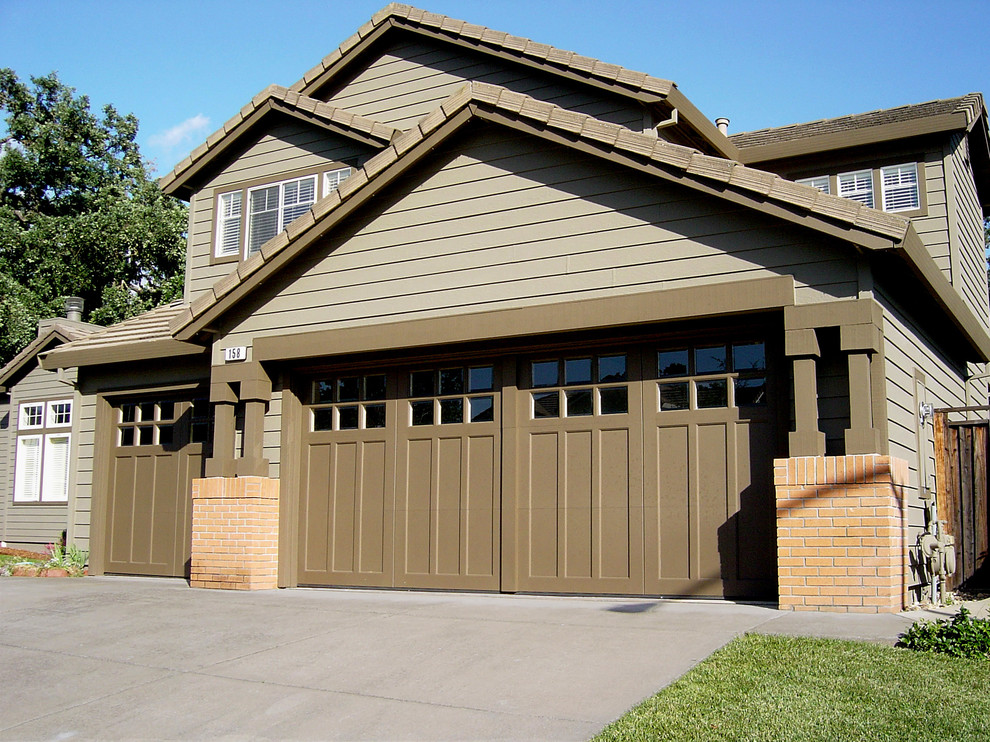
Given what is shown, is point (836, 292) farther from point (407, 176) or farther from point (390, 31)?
point (390, 31)

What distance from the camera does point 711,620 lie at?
795 centimetres

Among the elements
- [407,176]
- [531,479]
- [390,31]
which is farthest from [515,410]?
[390,31]

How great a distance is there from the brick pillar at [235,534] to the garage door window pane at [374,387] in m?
1.54

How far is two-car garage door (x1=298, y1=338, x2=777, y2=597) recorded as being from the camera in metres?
9.54

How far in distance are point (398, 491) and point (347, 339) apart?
72.2 inches

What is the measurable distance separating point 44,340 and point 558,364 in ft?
43.9

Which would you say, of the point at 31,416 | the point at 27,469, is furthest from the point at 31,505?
the point at 31,416

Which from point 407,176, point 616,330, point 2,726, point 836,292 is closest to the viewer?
point 2,726

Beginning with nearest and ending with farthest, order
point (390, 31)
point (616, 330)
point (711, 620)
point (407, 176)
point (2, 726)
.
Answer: point (2, 726), point (711, 620), point (616, 330), point (407, 176), point (390, 31)

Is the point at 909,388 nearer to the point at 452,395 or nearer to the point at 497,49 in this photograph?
the point at 452,395

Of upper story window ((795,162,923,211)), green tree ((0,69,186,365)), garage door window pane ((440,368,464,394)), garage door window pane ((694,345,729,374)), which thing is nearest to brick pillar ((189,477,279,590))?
garage door window pane ((440,368,464,394))

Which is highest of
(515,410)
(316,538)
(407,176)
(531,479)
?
(407,176)

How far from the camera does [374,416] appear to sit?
1170 cm

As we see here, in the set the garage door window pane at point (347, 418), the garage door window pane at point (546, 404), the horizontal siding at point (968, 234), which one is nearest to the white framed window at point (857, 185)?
the horizontal siding at point (968, 234)
